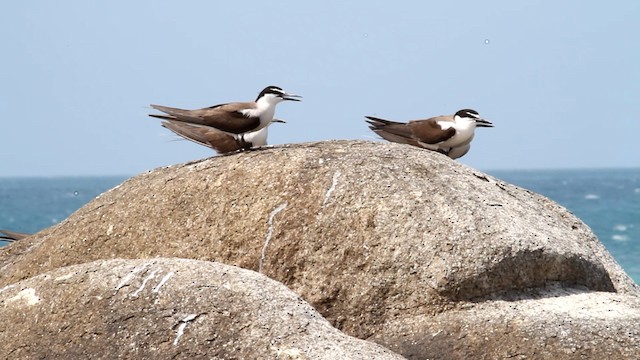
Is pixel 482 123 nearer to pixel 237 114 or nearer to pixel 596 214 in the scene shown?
pixel 237 114

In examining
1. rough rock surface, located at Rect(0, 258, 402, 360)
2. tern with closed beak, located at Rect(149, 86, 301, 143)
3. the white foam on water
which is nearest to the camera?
rough rock surface, located at Rect(0, 258, 402, 360)

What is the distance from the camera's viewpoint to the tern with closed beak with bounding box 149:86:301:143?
1220cm

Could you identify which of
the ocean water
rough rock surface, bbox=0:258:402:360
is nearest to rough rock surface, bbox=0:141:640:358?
rough rock surface, bbox=0:258:402:360

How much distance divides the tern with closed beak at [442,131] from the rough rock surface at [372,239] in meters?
1.45

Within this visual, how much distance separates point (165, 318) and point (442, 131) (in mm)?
5718

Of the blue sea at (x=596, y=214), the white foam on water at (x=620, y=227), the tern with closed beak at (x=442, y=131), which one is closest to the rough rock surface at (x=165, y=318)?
the tern with closed beak at (x=442, y=131)

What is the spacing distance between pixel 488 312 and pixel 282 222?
212 centimetres

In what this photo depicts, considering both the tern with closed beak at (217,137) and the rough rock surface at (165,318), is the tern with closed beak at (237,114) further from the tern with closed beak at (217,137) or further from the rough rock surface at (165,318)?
the rough rock surface at (165,318)

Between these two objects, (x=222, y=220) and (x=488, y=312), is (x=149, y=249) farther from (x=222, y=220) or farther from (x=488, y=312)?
(x=488, y=312)

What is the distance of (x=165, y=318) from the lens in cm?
835

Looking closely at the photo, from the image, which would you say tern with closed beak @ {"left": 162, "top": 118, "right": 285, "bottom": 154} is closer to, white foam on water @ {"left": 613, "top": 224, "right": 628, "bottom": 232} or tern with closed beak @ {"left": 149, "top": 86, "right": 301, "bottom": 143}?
tern with closed beak @ {"left": 149, "top": 86, "right": 301, "bottom": 143}

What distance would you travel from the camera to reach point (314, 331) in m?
8.40

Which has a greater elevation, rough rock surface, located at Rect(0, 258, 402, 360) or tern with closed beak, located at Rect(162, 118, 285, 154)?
tern with closed beak, located at Rect(162, 118, 285, 154)

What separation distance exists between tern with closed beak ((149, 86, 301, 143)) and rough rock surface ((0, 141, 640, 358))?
62cm
